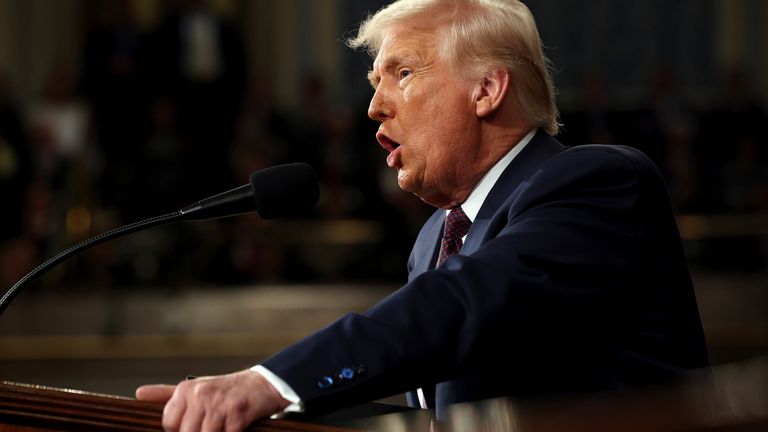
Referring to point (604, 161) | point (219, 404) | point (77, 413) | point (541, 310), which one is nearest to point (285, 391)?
point (219, 404)

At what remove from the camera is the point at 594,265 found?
137cm

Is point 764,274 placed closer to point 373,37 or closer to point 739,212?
point 739,212

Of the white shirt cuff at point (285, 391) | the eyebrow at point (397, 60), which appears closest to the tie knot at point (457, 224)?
the eyebrow at point (397, 60)

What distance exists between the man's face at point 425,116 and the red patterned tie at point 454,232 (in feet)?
0.08

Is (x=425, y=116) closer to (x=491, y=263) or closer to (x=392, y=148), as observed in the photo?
(x=392, y=148)

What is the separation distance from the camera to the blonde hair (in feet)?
5.38

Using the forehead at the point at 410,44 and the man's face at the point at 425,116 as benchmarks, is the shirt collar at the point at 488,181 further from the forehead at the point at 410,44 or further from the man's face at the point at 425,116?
the forehead at the point at 410,44

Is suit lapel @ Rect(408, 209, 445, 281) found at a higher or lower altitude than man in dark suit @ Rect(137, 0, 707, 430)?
lower

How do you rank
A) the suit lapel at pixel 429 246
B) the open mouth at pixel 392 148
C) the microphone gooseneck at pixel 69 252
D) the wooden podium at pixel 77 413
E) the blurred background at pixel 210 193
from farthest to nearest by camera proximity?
the blurred background at pixel 210 193 → the suit lapel at pixel 429 246 → the open mouth at pixel 392 148 → the microphone gooseneck at pixel 69 252 → the wooden podium at pixel 77 413

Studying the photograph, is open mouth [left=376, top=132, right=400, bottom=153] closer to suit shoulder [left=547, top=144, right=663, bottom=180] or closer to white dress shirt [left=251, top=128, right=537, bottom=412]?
white dress shirt [left=251, top=128, right=537, bottom=412]

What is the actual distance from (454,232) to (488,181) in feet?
0.32

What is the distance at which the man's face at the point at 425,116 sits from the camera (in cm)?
165

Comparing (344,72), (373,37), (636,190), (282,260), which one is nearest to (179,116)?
(282,260)

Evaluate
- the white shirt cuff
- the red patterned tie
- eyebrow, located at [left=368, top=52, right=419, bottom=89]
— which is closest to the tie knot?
the red patterned tie
